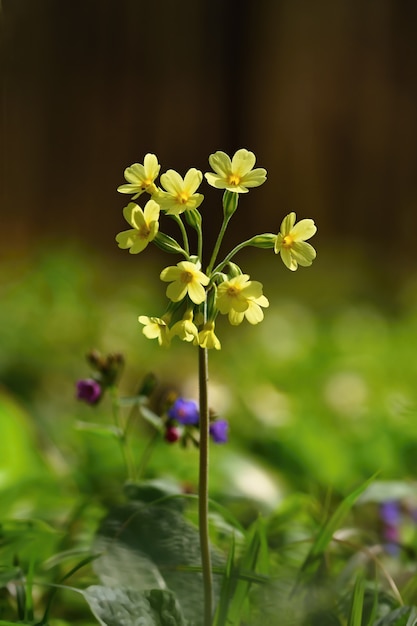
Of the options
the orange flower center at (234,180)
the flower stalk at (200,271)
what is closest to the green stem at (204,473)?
the flower stalk at (200,271)

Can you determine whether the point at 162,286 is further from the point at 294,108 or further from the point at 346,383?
the point at 346,383

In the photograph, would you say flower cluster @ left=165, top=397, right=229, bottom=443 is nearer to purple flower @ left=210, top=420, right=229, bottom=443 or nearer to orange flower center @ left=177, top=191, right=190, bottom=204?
purple flower @ left=210, top=420, right=229, bottom=443

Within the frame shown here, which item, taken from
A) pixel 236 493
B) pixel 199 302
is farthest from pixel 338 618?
pixel 236 493

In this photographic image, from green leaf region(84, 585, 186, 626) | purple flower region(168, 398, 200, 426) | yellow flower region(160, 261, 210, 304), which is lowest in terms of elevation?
green leaf region(84, 585, 186, 626)

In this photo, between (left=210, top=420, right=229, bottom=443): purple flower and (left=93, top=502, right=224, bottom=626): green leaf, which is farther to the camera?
(left=210, top=420, right=229, bottom=443): purple flower

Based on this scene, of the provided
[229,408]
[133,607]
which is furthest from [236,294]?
[229,408]

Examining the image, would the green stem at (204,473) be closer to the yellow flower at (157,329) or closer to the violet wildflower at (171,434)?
the yellow flower at (157,329)

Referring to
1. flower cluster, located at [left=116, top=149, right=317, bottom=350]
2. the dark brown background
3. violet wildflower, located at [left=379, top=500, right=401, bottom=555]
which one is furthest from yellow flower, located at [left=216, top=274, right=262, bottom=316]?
the dark brown background
